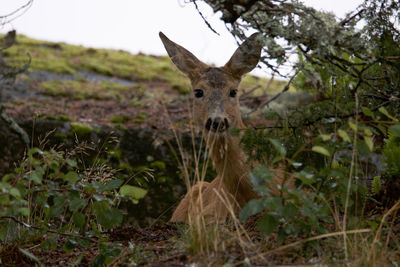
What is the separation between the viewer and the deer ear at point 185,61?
233 inches

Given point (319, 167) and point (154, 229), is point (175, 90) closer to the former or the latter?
point (154, 229)

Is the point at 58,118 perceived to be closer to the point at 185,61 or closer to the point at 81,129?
the point at 81,129

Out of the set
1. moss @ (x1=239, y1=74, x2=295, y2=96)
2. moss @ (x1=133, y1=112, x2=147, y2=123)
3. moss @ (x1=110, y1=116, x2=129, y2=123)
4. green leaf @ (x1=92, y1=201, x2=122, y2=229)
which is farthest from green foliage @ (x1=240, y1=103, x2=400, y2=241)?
moss @ (x1=239, y1=74, x2=295, y2=96)

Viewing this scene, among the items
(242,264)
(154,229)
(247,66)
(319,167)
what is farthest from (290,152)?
(247,66)

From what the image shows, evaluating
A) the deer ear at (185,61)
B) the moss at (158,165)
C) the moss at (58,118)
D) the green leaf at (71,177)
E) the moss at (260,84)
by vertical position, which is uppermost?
the moss at (260,84)

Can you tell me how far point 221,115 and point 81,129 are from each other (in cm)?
423

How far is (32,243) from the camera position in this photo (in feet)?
14.1

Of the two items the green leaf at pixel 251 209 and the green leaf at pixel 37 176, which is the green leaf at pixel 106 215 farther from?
the green leaf at pixel 251 209

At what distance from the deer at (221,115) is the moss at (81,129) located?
9.61ft

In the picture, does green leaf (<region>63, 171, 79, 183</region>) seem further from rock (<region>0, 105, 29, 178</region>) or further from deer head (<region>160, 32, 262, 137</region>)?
rock (<region>0, 105, 29, 178</region>)

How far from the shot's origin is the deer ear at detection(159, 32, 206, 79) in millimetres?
5906

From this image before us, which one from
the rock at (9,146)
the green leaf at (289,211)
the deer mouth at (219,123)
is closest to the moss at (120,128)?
the rock at (9,146)

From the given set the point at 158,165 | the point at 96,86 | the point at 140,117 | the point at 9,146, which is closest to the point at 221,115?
the point at 158,165

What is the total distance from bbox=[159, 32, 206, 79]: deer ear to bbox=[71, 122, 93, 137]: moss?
9.81 ft
